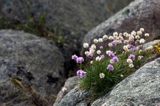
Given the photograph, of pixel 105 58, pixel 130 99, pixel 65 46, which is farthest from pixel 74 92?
pixel 65 46

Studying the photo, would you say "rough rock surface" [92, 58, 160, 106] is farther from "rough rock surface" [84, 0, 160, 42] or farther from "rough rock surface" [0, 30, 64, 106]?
"rough rock surface" [84, 0, 160, 42]

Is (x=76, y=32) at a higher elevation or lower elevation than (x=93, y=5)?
lower

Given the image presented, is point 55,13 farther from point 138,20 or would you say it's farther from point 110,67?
point 110,67

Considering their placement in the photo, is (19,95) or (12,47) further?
(12,47)

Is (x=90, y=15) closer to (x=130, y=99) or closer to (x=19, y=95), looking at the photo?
(x=19, y=95)

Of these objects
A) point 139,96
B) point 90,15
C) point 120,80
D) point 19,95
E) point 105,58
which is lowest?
point 139,96

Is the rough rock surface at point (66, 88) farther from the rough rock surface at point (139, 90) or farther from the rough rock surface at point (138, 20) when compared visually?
the rough rock surface at point (138, 20)
